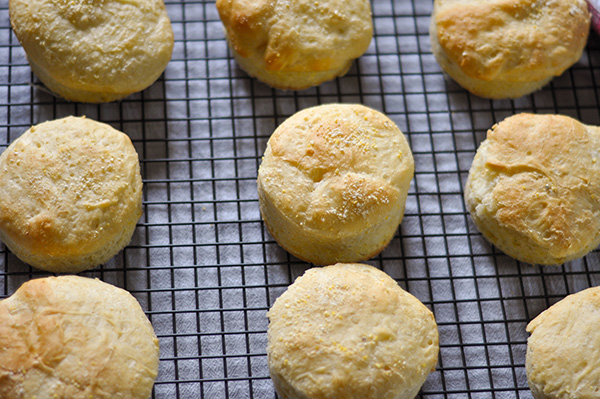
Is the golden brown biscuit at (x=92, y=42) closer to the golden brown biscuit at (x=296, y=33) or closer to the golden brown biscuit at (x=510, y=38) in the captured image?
the golden brown biscuit at (x=296, y=33)

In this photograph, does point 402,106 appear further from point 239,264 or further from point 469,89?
point 239,264

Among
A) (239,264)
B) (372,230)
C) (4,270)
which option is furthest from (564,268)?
(4,270)

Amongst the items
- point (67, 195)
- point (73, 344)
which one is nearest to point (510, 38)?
point (67, 195)

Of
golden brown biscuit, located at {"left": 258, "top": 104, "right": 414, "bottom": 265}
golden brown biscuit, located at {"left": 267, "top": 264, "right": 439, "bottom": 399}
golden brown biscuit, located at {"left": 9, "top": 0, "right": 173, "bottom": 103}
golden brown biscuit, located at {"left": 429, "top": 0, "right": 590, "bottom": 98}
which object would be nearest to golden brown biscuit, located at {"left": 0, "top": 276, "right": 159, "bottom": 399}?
golden brown biscuit, located at {"left": 267, "top": 264, "right": 439, "bottom": 399}

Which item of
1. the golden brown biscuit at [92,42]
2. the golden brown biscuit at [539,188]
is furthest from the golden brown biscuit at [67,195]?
the golden brown biscuit at [539,188]

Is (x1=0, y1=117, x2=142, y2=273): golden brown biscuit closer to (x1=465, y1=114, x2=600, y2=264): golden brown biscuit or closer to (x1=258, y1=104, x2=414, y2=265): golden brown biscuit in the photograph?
(x1=258, y1=104, x2=414, y2=265): golden brown biscuit

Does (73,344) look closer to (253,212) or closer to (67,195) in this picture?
(67,195)
